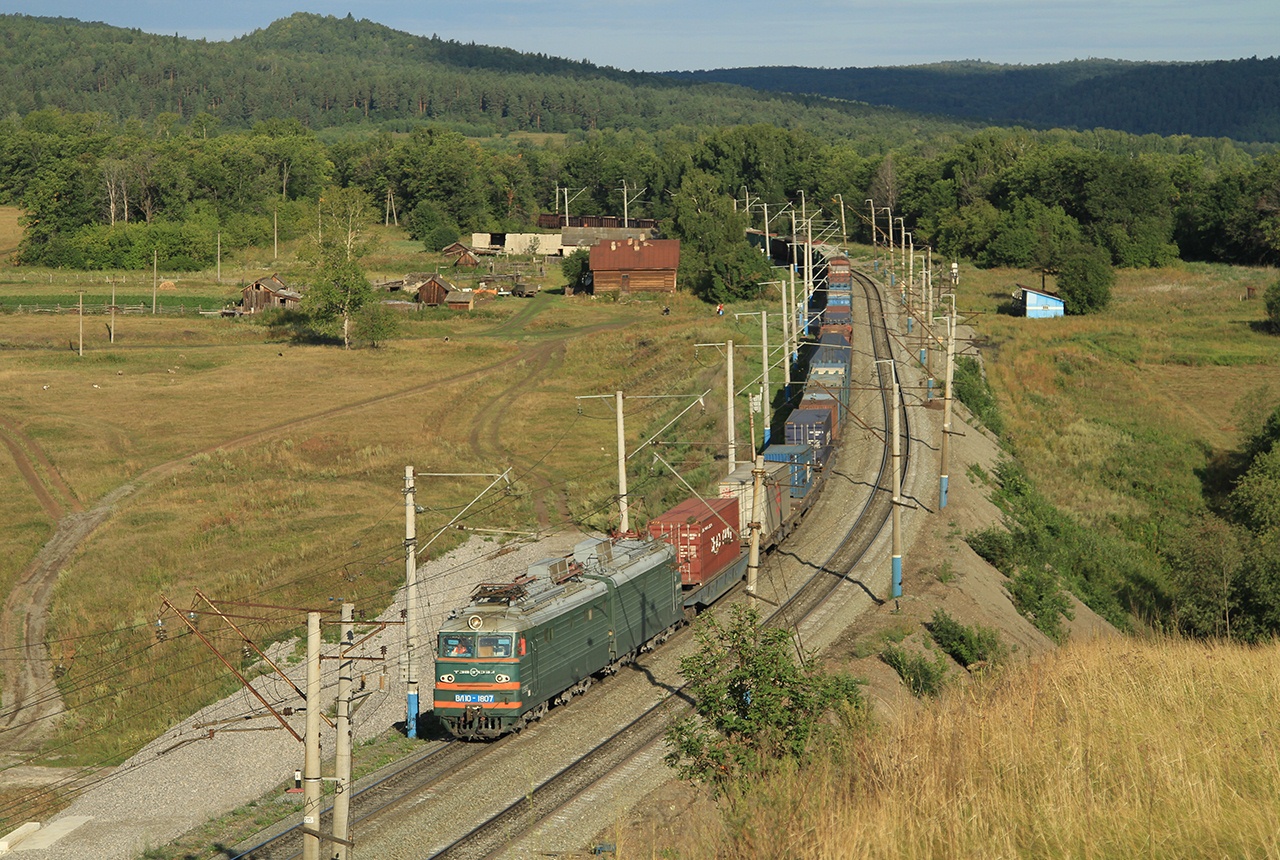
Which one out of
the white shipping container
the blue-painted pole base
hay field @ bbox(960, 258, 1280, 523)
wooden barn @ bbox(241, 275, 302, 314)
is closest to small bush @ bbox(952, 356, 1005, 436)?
hay field @ bbox(960, 258, 1280, 523)

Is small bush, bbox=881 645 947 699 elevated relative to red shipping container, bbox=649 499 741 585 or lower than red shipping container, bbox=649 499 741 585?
lower

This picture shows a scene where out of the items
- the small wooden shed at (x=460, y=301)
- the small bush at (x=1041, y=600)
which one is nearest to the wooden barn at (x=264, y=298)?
the small wooden shed at (x=460, y=301)

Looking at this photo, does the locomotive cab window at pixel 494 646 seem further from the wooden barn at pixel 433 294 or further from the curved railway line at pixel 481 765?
the wooden barn at pixel 433 294

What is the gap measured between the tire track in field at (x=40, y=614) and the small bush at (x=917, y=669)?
27.8 metres

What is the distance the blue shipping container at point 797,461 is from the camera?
53094 mm

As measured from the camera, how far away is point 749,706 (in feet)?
76.6

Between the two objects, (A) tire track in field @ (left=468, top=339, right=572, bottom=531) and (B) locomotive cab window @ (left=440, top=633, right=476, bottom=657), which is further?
(A) tire track in field @ (left=468, top=339, right=572, bottom=531)

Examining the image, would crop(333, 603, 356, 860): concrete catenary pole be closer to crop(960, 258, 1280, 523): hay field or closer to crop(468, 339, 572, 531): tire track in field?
crop(468, 339, 572, 531): tire track in field

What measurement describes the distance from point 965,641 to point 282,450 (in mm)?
49877

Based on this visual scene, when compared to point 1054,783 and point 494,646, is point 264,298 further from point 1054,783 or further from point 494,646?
point 1054,783

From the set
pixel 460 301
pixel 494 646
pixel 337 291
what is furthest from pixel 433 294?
pixel 494 646

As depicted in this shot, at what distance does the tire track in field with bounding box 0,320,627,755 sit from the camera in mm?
41844

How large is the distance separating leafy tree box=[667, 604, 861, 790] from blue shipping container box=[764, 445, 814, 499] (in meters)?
28.7

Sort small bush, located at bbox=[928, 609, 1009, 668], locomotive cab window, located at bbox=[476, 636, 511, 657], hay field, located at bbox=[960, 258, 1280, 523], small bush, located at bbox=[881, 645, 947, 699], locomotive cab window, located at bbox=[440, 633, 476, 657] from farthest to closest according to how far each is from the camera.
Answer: hay field, located at bbox=[960, 258, 1280, 523], small bush, located at bbox=[928, 609, 1009, 668], small bush, located at bbox=[881, 645, 947, 699], locomotive cab window, located at bbox=[440, 633, 476, 657], locomotive cab window, located at bbox=[476, 636, 511, 657]
